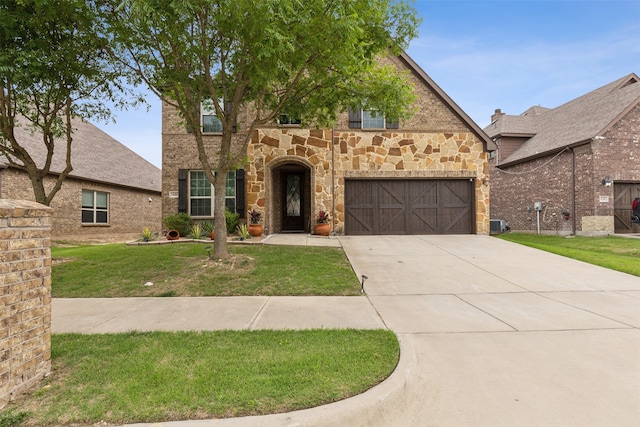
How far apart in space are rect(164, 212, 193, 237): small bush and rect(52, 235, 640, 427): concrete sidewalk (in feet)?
24.4

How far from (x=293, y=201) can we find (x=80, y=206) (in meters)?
11.3

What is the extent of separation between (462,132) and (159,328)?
13.0 m

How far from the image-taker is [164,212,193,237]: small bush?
1262cm

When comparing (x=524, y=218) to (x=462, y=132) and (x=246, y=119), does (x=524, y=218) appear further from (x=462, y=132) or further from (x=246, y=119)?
(x=246, y=119)

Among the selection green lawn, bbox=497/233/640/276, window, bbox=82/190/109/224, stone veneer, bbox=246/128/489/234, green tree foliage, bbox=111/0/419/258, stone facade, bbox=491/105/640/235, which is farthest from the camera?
window, bbox=82/190/109/224

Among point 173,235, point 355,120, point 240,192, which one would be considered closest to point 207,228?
point 173,235

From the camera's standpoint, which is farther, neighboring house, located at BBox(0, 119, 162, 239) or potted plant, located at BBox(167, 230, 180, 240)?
neighboring house, located at BBox(0, 119, 162, 239)

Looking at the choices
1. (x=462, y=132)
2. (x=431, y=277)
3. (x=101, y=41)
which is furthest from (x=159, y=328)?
(x=462, y=132)

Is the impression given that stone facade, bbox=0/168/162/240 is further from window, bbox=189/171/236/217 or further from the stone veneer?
the stone veneer

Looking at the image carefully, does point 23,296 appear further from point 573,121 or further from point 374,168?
point 573,121

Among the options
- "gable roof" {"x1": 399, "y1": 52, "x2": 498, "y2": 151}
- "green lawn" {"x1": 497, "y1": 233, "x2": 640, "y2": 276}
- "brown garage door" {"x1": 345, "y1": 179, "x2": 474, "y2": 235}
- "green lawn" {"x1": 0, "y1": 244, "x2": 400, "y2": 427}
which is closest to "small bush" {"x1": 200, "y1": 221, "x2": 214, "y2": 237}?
"brown garage door" {"x1": 345, "y1": 179, "x2": 474, "y2": 235}

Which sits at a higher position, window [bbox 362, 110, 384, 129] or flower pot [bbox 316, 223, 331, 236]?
window [bbox 362, 110, 384, 129]

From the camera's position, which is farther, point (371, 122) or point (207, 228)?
point (371, 122)

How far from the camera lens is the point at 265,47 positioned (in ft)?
17.9
